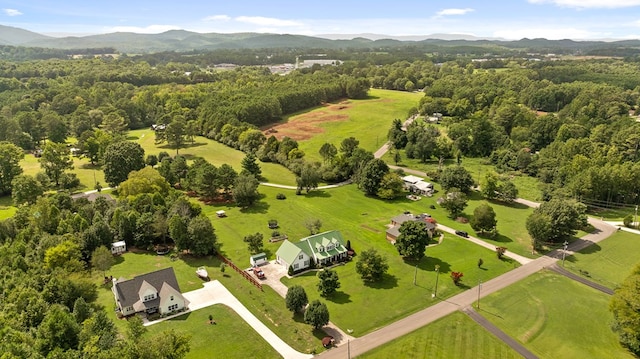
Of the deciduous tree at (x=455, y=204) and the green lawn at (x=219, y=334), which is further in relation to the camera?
the deciduous tree at (x=455, y=204)

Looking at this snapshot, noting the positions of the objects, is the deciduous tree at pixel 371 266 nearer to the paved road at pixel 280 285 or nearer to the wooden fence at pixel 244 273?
the paved road at pixel 280 285

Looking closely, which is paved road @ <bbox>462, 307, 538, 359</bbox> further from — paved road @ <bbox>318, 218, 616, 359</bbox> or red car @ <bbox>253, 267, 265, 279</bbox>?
red car @ <bbox>253, 267, 265, 279</bbox>

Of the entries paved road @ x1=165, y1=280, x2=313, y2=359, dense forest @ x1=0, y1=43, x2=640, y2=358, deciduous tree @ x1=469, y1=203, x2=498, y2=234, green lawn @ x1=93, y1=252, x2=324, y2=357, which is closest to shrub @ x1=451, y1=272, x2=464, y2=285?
deciduous tree @ x1=469, y1=203, x2=498, y2=234

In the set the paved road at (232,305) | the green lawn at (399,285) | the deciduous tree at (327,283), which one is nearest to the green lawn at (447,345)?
the green lawn at (399,285)

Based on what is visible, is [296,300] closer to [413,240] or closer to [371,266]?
[371,266]

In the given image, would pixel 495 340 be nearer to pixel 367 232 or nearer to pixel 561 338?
pixel 561 338

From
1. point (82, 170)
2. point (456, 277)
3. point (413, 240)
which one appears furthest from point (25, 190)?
point (456, 277)
